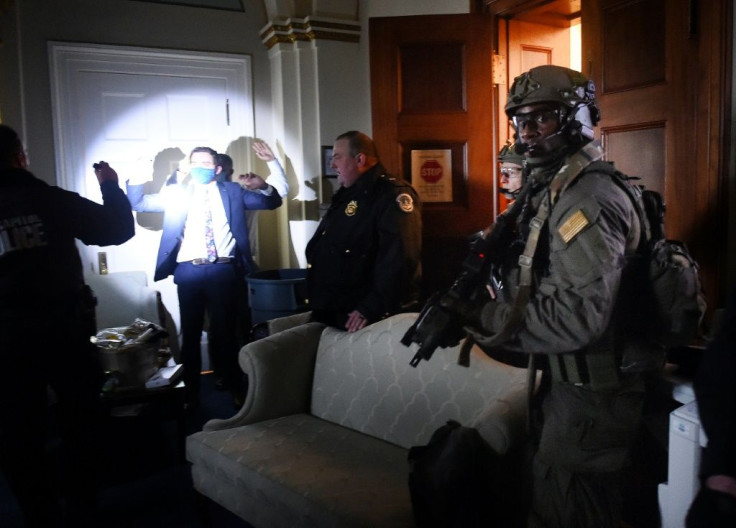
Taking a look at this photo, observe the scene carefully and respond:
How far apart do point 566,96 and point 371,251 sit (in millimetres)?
1396

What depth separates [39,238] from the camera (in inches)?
91.7

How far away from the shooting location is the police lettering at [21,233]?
7.44 ft

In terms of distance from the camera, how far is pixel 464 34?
3.60 meters

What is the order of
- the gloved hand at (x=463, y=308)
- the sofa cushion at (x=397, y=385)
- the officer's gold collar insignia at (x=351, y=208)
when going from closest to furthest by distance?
the gloved hand at (x=463, y=308) < the sofa cushion at (x=397, y=385) < the officer's gold collar insignia at (x=351, y=208)

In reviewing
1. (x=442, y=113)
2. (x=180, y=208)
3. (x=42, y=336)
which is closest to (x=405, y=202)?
(x=442, y=113)

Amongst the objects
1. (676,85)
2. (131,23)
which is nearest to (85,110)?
(131,23)

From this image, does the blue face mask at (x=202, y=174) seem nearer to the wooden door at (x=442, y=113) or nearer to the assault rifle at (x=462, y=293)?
the wooden door at (x=442, y=113)

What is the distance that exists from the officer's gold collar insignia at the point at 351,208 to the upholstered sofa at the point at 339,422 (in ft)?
1.79

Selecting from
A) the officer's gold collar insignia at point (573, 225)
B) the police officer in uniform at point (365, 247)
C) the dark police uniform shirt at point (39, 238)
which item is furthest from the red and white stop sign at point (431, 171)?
the officer's gold collar insignia at point (573, 225)

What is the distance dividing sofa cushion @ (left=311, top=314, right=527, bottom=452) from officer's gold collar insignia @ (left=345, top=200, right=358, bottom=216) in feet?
1.86

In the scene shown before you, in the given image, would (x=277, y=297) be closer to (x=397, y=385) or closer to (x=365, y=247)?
(x=365, y=247)

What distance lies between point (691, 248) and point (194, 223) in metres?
2.72

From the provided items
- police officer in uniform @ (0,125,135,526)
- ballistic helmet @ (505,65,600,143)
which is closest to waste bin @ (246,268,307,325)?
police officer in uniform @ (0,125,135,526)

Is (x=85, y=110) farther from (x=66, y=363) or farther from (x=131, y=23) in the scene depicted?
(x=66, y=363)
